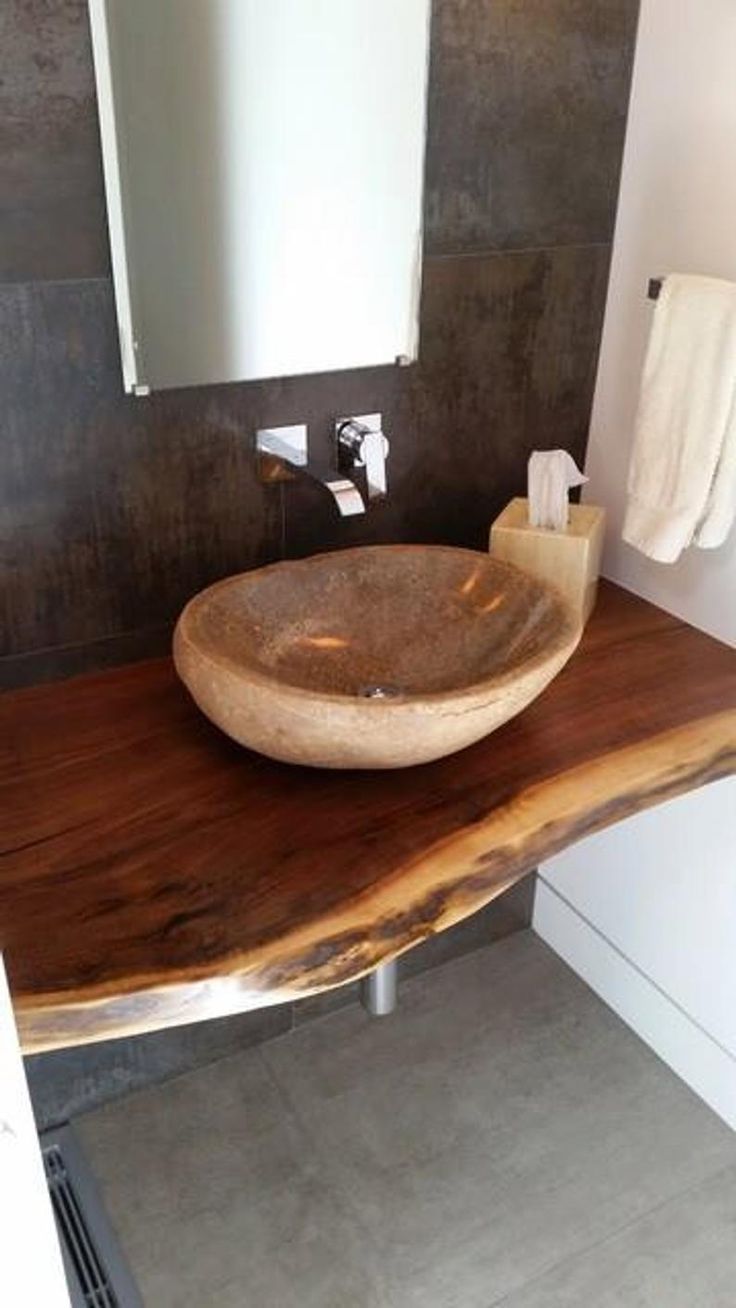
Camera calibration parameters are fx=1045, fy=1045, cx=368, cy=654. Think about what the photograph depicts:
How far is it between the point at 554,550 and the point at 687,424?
253 mm

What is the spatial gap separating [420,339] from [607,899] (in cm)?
112

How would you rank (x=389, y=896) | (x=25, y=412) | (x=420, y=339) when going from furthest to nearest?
(x=420, y=339) < (x=25, y=412) < (x=389, y=896)

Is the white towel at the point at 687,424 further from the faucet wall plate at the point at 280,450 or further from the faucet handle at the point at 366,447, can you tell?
the faucet wall plate at the point at 280,450

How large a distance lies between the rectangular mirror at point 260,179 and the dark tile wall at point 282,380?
32mm

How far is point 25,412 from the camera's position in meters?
1.29

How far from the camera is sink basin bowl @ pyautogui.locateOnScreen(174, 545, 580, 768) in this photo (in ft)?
3.60

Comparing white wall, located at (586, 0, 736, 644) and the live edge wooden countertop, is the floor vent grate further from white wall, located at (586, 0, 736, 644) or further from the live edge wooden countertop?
white wall, located at (586, 0, 736, 644)

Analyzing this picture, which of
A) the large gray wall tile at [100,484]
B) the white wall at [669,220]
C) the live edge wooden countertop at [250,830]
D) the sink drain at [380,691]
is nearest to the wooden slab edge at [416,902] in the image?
the live edge wooden countertop at [250,830]

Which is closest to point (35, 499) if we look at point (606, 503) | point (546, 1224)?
point (606, 503)

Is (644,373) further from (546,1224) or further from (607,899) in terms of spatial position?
(546,1224)

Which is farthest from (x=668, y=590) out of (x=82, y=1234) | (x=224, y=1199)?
(x=82, y=1234)

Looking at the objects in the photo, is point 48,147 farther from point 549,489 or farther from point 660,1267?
point 660,1267

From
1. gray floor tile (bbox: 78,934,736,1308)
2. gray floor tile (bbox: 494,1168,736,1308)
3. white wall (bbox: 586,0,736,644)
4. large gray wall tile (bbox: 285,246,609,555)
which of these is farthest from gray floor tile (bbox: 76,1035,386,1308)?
white wall (bbox: 586,0,736,644)

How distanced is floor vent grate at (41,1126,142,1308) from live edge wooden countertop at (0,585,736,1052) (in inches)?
33.0
